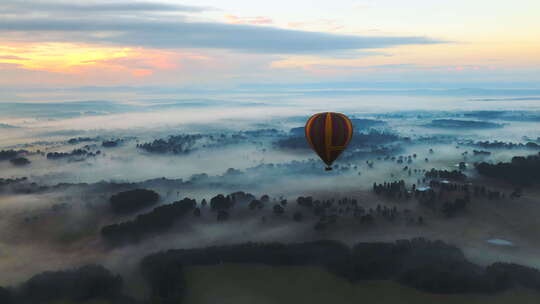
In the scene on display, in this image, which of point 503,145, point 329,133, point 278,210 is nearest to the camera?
point 329,133

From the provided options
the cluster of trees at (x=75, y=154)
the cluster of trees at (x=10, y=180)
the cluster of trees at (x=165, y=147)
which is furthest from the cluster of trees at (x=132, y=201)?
the cluster of trees at (x=75, y=154)

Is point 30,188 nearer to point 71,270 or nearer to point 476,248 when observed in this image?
point 71,270

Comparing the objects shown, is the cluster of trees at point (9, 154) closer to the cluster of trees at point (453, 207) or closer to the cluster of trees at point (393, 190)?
the cluster of trees at point (393, 190)

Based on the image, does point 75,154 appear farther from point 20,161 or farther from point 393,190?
point 393,190

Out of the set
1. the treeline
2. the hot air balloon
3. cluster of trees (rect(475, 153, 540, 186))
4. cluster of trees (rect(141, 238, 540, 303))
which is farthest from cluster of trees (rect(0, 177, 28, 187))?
cluster of trees (rect(475, 153, 540, 186))

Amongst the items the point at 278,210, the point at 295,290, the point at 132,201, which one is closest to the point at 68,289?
the point at 295,290

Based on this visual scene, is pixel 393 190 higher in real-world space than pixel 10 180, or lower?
higher

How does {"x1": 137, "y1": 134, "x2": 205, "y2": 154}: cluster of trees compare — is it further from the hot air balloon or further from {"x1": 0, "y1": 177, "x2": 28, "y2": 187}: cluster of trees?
the hot air balloon
